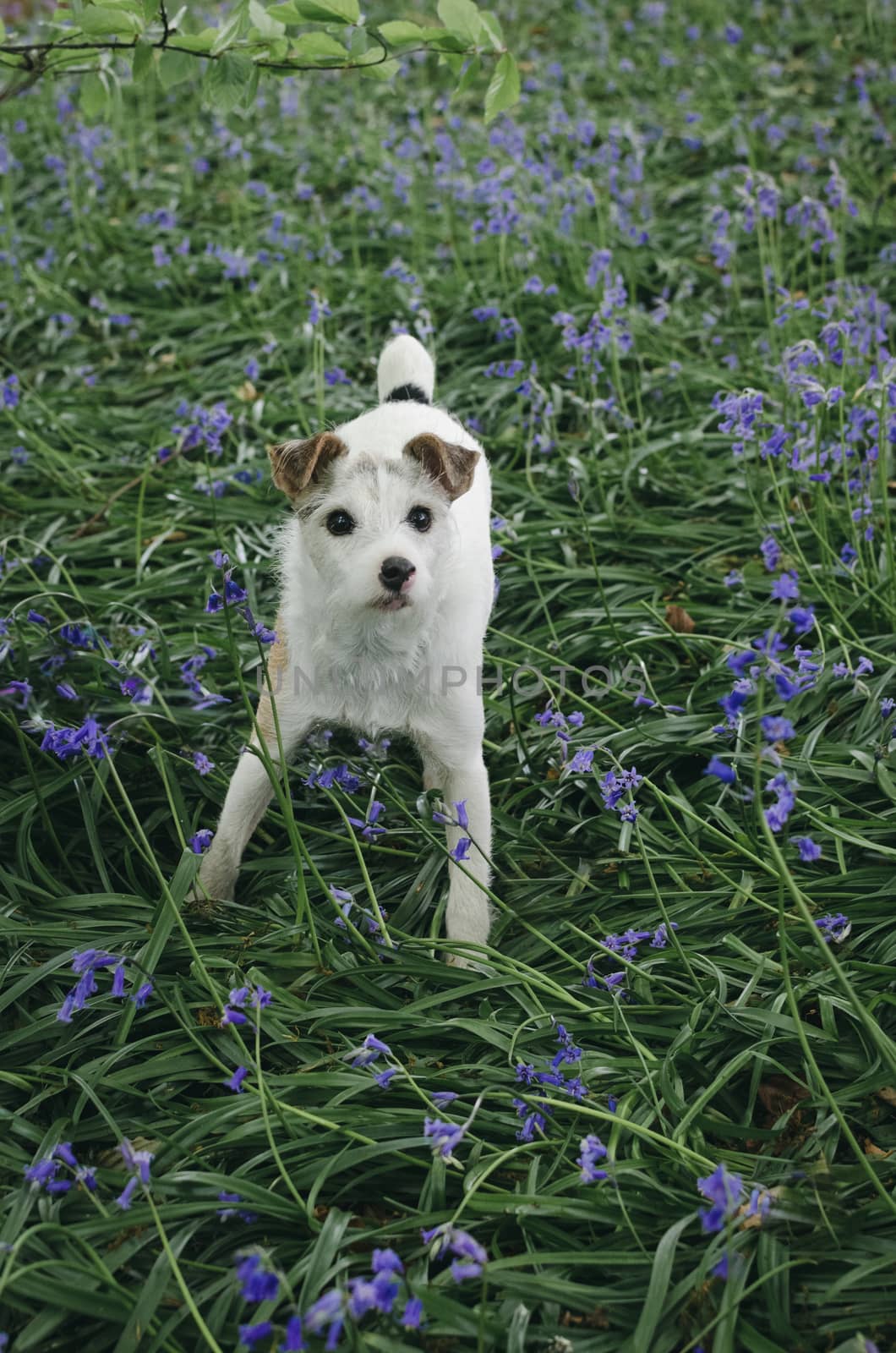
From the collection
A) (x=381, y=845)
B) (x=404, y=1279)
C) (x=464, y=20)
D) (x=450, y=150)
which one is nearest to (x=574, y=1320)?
(x=404, y=1279)

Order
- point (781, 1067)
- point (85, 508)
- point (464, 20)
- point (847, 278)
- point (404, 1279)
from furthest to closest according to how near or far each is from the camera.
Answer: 1. point (847, 278)
2. point (85, 508)
3. point (464, 20)
4. point (781, 1067)
5. point (404, 1279)

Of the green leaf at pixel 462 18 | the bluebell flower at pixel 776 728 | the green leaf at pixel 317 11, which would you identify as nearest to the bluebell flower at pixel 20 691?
the green leaf at pixel 317 11

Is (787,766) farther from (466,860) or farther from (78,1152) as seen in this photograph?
(78,1152)

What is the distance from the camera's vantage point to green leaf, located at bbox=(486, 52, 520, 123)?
3693 millimetres

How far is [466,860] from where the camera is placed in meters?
3.72

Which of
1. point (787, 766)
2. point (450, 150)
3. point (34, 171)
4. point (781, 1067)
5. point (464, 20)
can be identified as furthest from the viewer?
point (34, 171)

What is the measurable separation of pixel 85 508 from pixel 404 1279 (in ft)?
14.1

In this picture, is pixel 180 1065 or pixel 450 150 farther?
pixel 450 150

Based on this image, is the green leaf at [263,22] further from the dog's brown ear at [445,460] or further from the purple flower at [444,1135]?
the purple flower at [444,1135]

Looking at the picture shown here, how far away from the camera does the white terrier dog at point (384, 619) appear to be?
137 inches

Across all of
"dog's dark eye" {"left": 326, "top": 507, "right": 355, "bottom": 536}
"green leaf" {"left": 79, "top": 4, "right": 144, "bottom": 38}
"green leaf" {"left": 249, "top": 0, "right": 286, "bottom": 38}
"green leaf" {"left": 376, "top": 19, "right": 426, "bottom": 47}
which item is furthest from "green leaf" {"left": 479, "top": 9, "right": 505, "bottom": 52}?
"dog's dark eye" {"left": 326, "top": 507, "right": 355, "bottom": 536}

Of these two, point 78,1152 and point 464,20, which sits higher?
point 464,20

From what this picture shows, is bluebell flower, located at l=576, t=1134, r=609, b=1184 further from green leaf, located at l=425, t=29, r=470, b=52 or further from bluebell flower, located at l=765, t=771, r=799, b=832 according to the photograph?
green leaf, located at l=425, t=29, r=470, b=52

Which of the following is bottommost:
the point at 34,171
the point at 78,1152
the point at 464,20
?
the point at 78,1152
